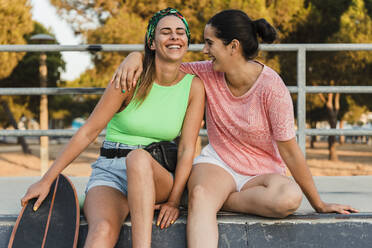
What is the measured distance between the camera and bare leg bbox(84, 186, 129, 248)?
5.87 ft

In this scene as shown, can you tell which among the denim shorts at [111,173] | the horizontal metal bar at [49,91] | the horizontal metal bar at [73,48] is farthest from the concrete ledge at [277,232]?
the horizontal metal bar at [73,48]

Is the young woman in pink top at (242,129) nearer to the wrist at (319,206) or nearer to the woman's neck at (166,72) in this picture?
the wrist at (319,206)

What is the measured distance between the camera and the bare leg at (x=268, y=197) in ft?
6.07

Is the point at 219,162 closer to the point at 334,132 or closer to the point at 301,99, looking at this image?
the point at 301,99

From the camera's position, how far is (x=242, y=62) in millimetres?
2225

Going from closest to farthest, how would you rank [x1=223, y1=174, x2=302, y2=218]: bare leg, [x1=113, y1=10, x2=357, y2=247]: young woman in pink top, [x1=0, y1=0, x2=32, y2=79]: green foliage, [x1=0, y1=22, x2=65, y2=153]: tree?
[x1=223, y1=174, x2=302, y2=218]: bare leg, [x1=113, y1=10, x2=357, y2=247]: young woman in pink top, [x1=0, y1=0, x2=32, y2=79]: green foliage, [x1=0, y1=22, x2=65, y2=153]: tree

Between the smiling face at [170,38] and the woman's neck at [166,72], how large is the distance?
1.5 inches

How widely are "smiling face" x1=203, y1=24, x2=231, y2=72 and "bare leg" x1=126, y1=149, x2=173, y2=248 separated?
0.66 m

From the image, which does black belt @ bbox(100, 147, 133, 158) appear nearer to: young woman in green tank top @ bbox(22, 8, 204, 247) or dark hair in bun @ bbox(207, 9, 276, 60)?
young woman in green tank top @ bbox(22, 8, 204, 247)

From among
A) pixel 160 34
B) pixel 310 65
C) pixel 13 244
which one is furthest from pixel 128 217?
pixel 310 65

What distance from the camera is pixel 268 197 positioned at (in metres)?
1.88

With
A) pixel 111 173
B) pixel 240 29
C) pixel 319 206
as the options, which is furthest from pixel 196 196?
pixel 240 29

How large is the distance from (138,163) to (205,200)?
14.0 inches

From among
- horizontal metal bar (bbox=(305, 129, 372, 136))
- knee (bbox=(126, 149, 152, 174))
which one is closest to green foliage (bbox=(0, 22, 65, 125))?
horizontal metal bar (bbox=(305, 129, 372, 136))
